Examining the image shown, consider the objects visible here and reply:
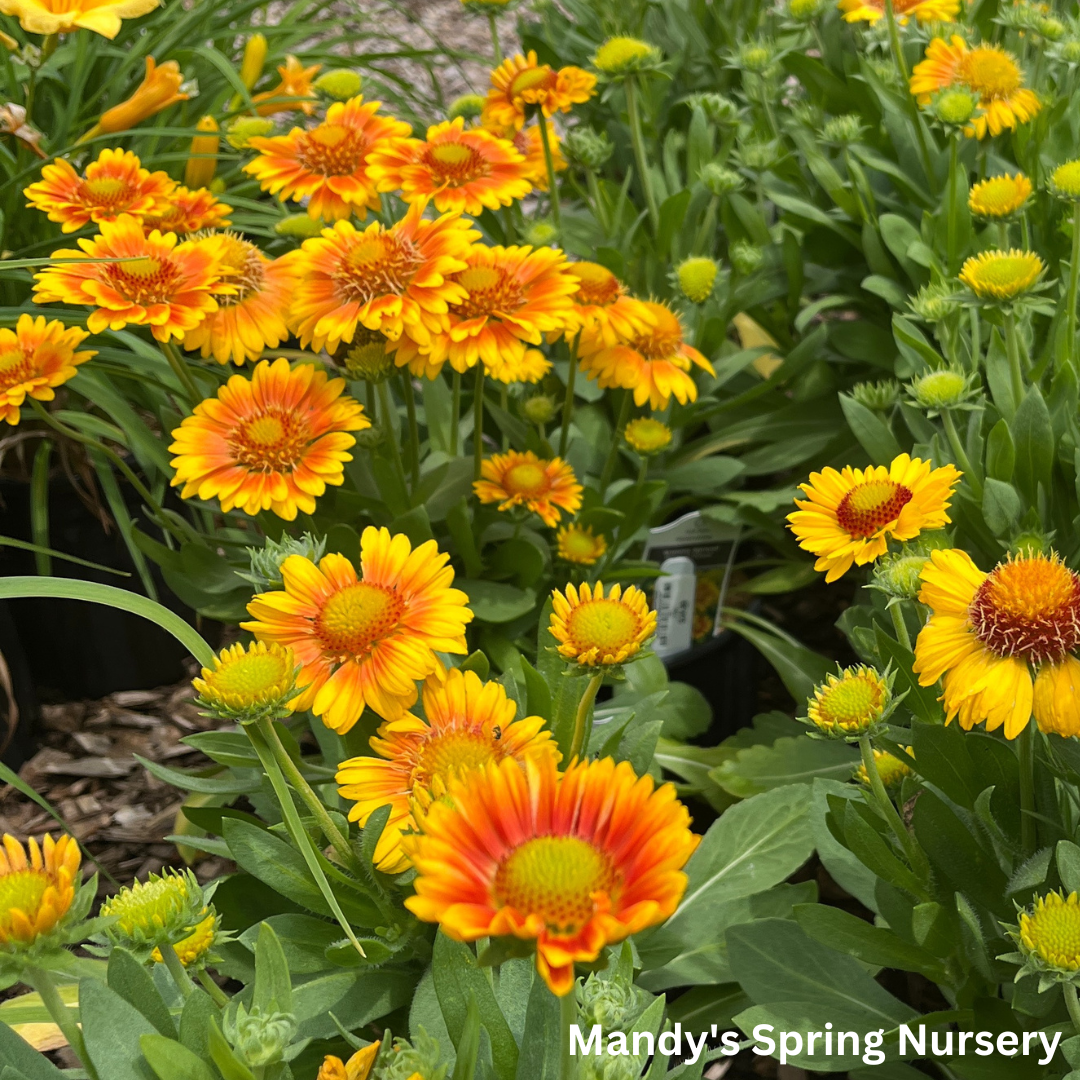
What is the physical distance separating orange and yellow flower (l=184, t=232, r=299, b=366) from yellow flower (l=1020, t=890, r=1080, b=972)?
828 mm

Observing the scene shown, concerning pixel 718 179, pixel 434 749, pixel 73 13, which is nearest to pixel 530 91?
pixel 718 179

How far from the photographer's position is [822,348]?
1740 millimetres

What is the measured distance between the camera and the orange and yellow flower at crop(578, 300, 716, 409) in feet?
4.07

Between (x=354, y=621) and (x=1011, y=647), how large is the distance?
439 millimetres

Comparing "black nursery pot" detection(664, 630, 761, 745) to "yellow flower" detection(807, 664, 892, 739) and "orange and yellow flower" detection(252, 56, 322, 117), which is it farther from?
"orange and yellow flower" detection(252, 56, 322, 117)

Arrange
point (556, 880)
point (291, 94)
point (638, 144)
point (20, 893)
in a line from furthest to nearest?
point (291, 94) < point (638, 144) < point (20, 893) < point (556, 880)

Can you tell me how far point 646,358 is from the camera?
51.1 inches

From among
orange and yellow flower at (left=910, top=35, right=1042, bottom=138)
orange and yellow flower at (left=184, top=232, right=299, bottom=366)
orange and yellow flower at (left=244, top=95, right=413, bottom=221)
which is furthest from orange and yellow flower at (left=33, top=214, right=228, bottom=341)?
orange and yellow flower at (left=910, top=35, right=1042, bottom=138)

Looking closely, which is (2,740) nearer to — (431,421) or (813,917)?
(431,421)

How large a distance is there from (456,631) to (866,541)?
302 millimetres

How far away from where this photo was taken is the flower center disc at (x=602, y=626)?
762 millimetres

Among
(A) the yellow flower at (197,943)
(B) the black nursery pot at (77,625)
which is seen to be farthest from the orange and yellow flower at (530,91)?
(A) the yellow flower at (197,943)

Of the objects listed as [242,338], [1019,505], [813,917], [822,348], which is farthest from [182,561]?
[822,348]

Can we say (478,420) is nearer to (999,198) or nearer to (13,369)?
(13,369)
